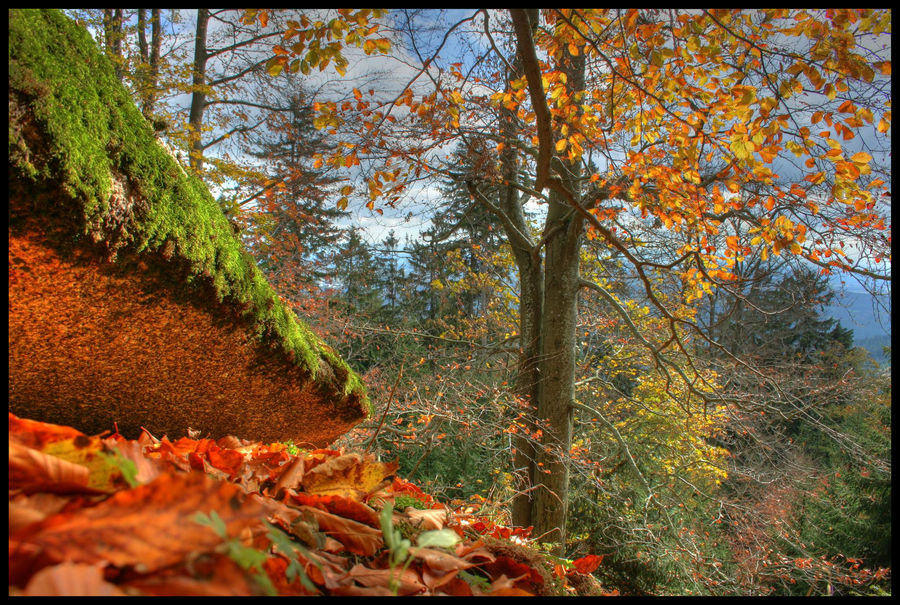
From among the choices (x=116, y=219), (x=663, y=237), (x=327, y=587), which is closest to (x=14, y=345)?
(x=116, y=219)

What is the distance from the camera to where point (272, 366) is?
2.32m

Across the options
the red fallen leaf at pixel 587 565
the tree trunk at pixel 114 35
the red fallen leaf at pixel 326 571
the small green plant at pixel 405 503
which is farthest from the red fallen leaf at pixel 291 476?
the tree trunk at pixel 114 35

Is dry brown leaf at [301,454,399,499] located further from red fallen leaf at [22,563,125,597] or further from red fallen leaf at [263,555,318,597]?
red fallen leaf at [22,563,125,597]

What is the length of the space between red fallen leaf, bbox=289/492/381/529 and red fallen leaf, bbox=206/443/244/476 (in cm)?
31

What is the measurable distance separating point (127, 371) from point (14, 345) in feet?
1.34

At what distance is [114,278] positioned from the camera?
150cm

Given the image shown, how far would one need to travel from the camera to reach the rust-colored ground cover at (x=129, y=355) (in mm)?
1445

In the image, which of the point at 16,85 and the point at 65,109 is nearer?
the point at 16,85

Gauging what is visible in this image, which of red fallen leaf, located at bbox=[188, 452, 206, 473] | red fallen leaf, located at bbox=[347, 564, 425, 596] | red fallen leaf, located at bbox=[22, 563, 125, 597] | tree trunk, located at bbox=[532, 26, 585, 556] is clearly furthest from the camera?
tree trunk, located at bbox=[532, 26, 585, 556]

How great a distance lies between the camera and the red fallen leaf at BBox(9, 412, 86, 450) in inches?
28.7

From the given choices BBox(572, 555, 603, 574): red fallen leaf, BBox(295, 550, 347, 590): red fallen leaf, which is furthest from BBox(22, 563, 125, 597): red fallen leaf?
BBox(572, 555, 603, 574): red fallen leaf

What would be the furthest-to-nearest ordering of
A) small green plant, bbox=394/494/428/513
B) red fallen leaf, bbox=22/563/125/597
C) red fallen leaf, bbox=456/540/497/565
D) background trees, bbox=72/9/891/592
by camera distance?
1. background trees, bbox=72/9/891/592
2. small green plant, bbox=394/494/428/513
3. red fallen leaf, bbox=456/540/497/565
4. red fallen leaf, bbox=22/563/125/597

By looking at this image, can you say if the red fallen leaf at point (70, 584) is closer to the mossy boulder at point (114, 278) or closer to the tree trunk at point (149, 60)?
the mossy boulder at point (114, 278)

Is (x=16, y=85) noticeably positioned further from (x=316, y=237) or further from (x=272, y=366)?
(x=316, y=237)
